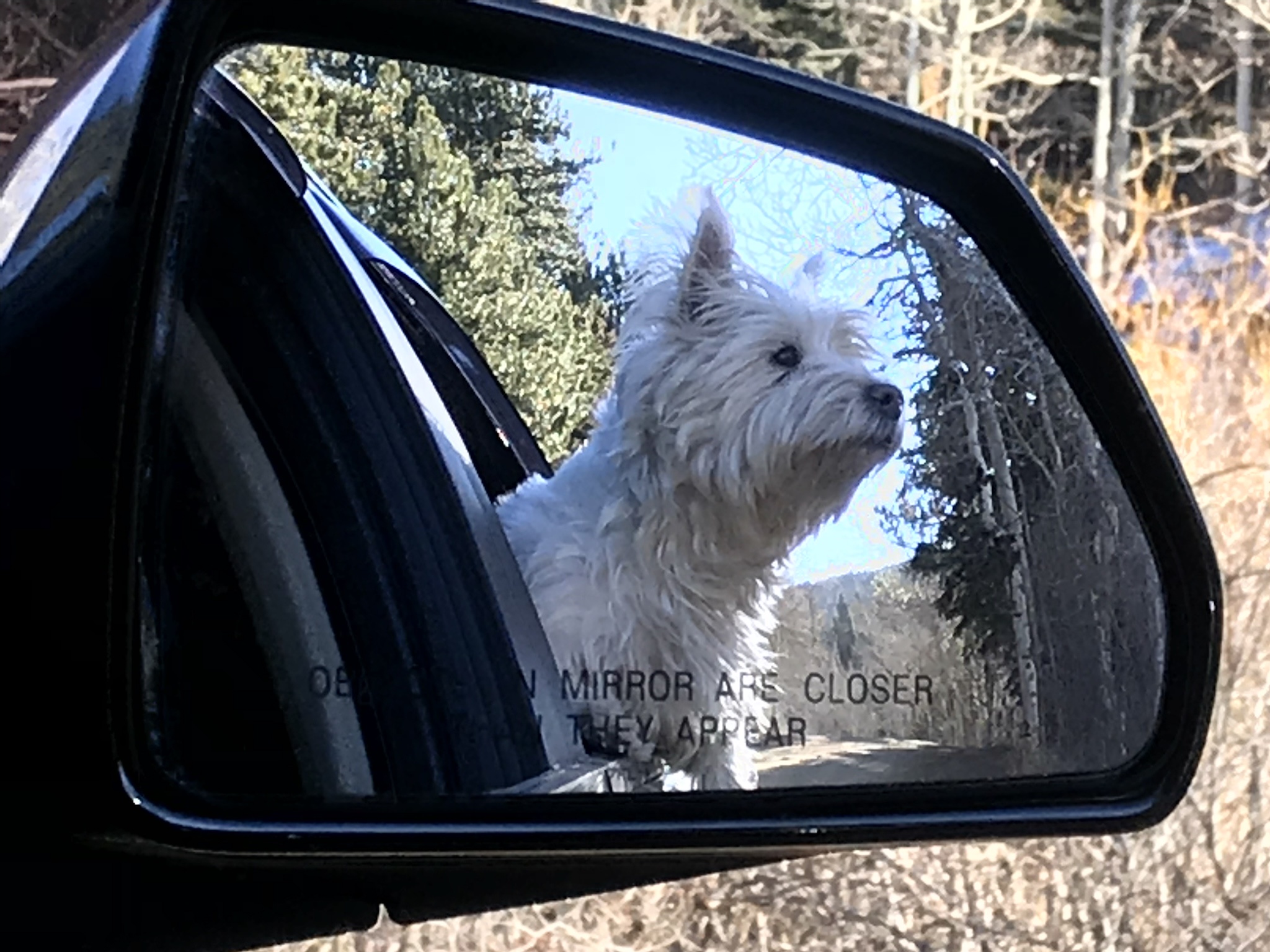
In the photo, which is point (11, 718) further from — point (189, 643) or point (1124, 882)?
point (1124, 882)

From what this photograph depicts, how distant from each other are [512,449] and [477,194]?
0.24 meters

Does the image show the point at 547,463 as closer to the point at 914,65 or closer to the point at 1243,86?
the point at 914,65

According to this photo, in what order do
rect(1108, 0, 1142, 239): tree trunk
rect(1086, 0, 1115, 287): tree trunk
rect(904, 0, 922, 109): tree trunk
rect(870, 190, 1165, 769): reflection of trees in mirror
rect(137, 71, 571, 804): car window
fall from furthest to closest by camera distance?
rect(904, 0, 922, 109): tree trunk
rect(1108, 0, 1142, 239): tree trunk
rect(1086, 0, 1115, 287): tree trunk
rect(870, 190, 1165, 769): reflection of trees in mirror
rect(137, 71, 571, 804): car window

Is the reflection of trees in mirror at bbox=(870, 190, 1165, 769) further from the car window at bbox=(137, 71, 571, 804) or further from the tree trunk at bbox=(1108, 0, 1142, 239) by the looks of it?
the tree trunk at bbox=(1108, 0, 1142, 239)

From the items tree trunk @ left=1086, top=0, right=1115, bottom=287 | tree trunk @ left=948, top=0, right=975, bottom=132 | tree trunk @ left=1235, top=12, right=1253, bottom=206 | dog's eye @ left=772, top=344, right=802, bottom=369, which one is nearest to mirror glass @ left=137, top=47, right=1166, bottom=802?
dog's eye @ left=772, top=344, right=802, bottom=369

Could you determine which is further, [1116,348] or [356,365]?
[1116,348]

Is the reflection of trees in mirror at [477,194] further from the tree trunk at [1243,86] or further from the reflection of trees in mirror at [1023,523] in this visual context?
the tree trunk at [1243,86]

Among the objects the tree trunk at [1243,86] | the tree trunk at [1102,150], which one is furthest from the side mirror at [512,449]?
the tree trunk at [1243,86]

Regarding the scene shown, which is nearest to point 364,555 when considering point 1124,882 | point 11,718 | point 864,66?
point 11,718

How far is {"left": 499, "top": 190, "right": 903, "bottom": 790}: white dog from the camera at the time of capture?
50.4 inches

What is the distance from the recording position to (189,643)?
3.94ft

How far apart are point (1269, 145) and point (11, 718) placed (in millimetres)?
6125

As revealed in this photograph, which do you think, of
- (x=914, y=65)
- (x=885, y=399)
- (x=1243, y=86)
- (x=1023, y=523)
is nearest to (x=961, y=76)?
(x=914, y=65)

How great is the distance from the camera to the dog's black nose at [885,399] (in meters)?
1.36
